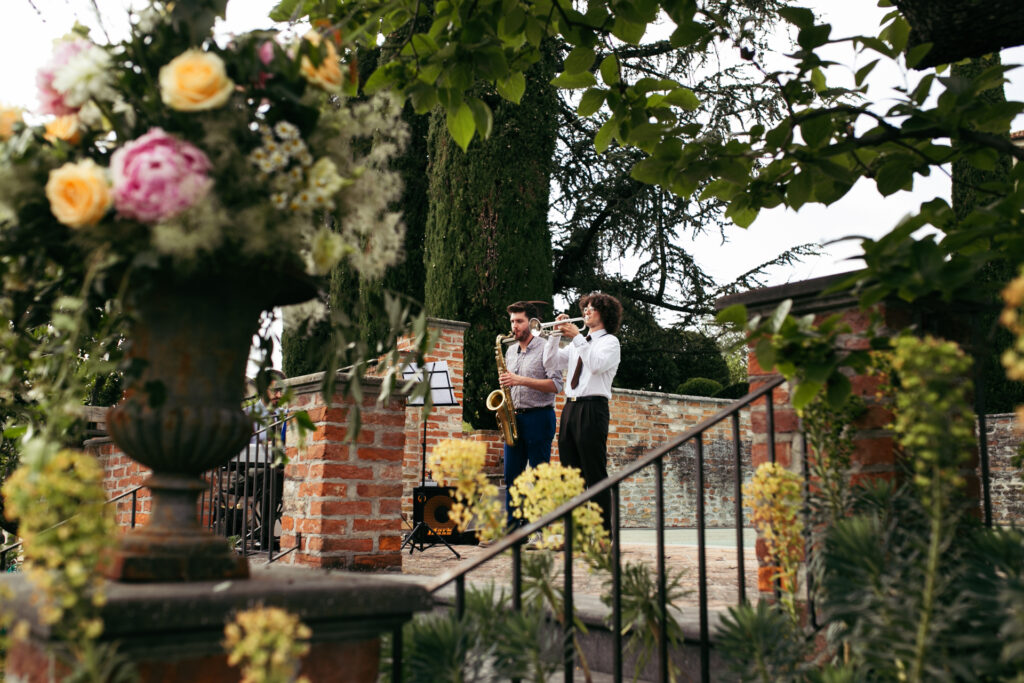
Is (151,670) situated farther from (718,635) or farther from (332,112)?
(718,635)

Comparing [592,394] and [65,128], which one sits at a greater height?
[65,128]

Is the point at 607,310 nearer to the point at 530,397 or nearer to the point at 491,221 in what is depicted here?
the point at 530,397

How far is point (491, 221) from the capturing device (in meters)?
10.7

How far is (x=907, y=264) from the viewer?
195 cm

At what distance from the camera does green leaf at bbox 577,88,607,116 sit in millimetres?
3045

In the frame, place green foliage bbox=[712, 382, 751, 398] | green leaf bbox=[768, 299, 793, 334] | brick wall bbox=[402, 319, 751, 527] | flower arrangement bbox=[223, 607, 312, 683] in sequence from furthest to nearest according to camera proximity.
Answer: green foliage bbox=[712, 382, 751, 398] → brick wall bbox=[402, 319, 751, 527] → green leaf bbox=[768, 299, 793, 334] → flower arrangement bbox=[223, 607, 312, 683]

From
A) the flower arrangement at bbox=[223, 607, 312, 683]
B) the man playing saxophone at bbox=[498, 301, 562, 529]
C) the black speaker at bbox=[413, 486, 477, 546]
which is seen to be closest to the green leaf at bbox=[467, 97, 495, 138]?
the flower arrangement at bbox=[223, 607, 312, 683]

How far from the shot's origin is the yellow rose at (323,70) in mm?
1551

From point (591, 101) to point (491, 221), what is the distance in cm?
763

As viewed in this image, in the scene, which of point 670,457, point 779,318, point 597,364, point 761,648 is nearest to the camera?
point 761,648

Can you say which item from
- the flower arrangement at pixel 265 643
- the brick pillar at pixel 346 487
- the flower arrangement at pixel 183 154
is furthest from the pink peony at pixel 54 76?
the brick pillar at pixel 346 487

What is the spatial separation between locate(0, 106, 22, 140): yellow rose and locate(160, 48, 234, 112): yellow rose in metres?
0.35

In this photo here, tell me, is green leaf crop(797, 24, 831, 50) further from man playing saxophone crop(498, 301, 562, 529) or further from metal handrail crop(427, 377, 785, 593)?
man playing saxophone crop(498, 301, 562, 529)

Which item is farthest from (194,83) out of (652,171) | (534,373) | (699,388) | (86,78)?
(699,388)
